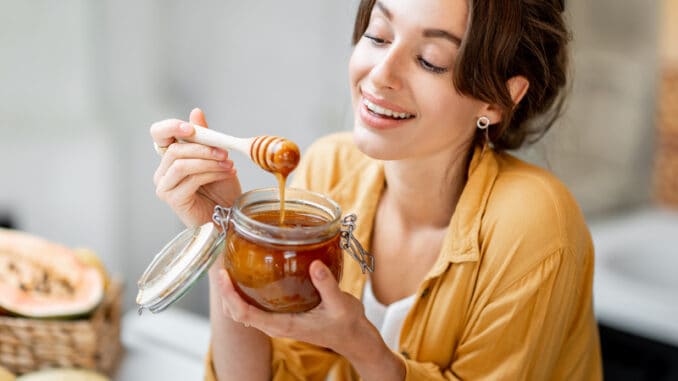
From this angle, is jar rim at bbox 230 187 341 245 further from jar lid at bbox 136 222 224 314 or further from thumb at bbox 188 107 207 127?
thumb at bbox 188 107 207 127

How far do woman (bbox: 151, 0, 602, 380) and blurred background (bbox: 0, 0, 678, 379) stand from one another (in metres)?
0.69

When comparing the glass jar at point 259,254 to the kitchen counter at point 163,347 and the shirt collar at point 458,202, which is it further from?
the kitchen counter at point 163,347

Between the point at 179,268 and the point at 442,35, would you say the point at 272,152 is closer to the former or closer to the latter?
the point at 179,268

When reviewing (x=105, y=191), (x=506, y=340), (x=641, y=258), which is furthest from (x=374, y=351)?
(x=641, y=258)

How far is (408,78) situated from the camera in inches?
37.3

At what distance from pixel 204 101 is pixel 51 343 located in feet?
4.46

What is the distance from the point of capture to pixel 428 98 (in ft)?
3.15

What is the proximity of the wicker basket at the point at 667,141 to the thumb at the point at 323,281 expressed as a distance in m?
2.42

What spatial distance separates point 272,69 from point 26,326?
1.41 metres

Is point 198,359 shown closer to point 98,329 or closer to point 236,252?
point 98,329

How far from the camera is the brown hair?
3.06 ft

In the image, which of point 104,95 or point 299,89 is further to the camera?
point 299,89

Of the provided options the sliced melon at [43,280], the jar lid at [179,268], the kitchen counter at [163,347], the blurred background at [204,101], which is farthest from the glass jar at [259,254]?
the blurred background at [204,101]

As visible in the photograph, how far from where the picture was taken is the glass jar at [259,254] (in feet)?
2.43
